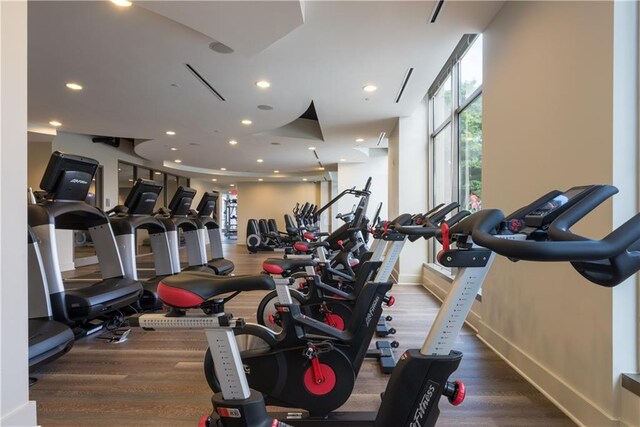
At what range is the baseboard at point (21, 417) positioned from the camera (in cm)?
150

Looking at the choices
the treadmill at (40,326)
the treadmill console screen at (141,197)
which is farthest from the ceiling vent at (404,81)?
the treadmill at (40,326)

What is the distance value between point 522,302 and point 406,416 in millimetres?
1883

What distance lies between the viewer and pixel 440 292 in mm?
4805

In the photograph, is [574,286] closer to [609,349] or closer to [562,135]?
[609,349]

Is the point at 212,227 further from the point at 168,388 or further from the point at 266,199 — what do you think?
the point at 266,199

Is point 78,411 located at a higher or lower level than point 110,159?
lower

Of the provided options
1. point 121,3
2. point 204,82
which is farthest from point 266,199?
point 121,3

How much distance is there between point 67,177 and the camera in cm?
300

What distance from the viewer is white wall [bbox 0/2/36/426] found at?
1.52 meters

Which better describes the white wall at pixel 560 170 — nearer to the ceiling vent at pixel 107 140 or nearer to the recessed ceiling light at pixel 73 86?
the recessed ceiling light at pixel 73 86

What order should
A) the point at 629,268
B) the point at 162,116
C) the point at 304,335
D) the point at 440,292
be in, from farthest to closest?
the point at 162,116 < the point at 440,292 < the point at 304,335 < the point at 629,268

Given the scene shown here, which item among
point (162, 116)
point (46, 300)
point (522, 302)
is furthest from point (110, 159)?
point (522, 302)

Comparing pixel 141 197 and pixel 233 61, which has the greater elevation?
pixel 233 61

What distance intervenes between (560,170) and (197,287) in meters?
2.22
